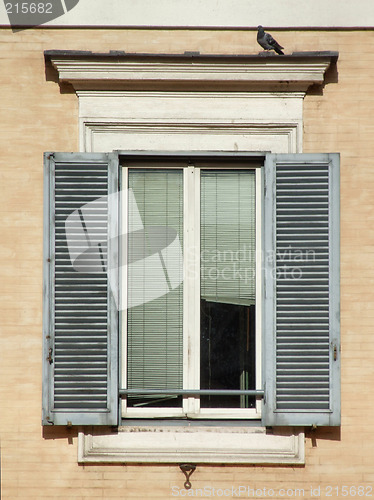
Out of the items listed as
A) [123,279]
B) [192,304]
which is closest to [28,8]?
[123,279]

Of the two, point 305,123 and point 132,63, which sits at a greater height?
point 132,63

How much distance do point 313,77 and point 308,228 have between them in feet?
3.86

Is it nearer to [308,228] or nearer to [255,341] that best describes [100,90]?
[308,228]

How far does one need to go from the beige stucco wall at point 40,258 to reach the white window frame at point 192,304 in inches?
16.2

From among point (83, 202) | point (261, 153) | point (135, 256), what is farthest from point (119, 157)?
point (261, 153)

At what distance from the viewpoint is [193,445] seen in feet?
16.9

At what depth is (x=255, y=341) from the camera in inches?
208

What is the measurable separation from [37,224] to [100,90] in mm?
1159

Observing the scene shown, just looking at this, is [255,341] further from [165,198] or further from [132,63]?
[132,63]

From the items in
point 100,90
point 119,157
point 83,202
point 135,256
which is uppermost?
point 100,90

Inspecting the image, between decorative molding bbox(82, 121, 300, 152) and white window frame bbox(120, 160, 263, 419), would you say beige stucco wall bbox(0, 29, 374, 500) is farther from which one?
white window frame bbox(120, 160, 263, 419)
